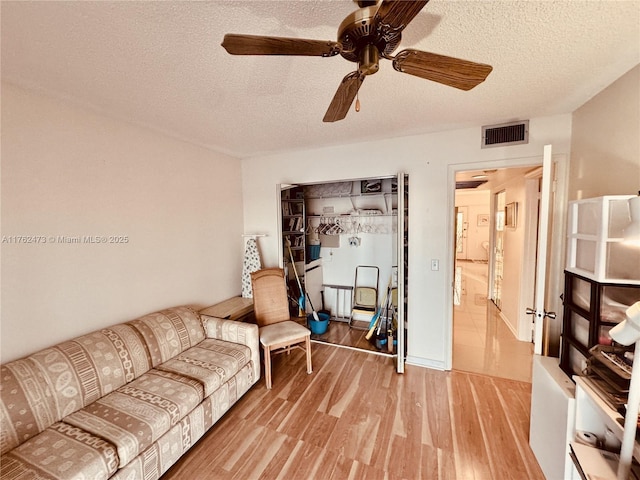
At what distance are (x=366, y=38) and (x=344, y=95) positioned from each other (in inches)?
13.3

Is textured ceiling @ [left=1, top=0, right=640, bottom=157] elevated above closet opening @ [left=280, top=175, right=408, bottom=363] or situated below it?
above

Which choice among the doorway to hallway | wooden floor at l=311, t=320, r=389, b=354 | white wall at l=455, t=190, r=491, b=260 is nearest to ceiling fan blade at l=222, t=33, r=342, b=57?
the doorway to hallway

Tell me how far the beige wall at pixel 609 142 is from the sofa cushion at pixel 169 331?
3.38 metres

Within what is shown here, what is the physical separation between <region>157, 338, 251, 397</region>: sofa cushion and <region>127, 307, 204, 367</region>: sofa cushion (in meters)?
0.06

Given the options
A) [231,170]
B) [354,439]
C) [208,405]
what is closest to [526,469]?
[354,439]

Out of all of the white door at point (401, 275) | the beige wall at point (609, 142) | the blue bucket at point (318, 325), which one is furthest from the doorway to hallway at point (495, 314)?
the blue bucket at point (318, 325)

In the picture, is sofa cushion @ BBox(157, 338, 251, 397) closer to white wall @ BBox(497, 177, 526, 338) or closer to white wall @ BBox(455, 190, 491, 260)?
white wall @ BBox(497, 177, 526, 338)

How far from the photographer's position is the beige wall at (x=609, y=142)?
148 centimetres

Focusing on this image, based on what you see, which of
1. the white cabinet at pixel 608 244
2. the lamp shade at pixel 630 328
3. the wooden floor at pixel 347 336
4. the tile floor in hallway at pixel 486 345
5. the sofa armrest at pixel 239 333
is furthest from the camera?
the wooden floor at pixel 347 336

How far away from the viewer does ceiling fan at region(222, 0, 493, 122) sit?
2.65 ft

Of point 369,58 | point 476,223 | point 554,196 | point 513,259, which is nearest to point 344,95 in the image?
point 369,58

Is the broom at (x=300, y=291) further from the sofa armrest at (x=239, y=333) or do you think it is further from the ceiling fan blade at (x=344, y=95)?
the ceiling fan blade at (x=344, y=95)

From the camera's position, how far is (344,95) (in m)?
1.23

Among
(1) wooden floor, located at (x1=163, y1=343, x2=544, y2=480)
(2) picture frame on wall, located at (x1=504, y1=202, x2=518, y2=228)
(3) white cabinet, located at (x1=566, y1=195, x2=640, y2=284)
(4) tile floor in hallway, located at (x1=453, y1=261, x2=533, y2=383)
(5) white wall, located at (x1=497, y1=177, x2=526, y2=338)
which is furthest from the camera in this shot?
(2) picture frame on wall, located at (x1=504, y1=202, x2=518, y2=228)
